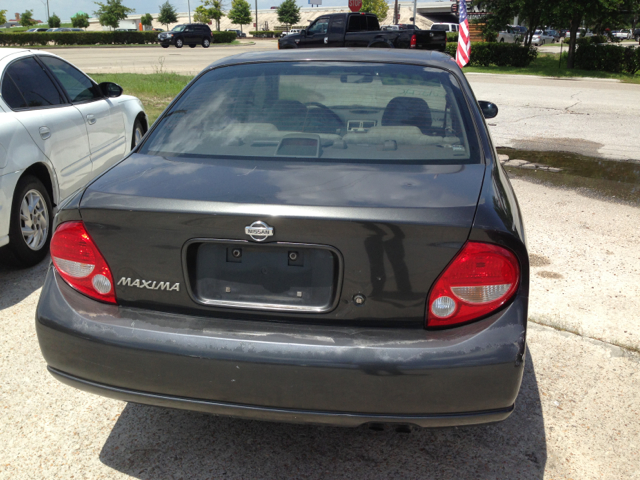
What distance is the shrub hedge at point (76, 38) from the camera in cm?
5250

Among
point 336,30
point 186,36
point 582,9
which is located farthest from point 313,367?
point 186,36

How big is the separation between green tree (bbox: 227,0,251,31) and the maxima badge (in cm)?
9670

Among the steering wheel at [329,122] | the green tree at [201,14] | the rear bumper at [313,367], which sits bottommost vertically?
the rear bumper at [313,367]

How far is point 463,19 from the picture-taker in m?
14.1

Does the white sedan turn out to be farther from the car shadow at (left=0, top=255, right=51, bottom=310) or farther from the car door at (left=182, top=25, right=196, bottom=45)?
the car door at (left=182, top=25, right=196, bottom=45)

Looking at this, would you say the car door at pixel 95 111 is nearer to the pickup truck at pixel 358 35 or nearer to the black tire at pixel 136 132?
the black tire at pixel 136 132

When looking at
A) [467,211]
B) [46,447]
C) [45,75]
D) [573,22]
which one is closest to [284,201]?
[467,211]

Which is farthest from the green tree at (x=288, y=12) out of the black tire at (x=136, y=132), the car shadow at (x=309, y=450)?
the car shadow at (x=309, y=450)

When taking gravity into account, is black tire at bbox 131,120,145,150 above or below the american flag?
below

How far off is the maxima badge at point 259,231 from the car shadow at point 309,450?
3.20 ft

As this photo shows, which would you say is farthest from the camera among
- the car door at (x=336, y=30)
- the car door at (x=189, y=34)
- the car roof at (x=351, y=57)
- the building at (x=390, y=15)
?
the building at (x=390, y=15)

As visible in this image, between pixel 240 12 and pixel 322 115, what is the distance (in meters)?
97.7

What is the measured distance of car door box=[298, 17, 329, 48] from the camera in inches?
928

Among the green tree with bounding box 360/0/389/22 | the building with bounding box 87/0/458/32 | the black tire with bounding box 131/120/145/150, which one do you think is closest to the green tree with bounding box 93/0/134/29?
the building with bounding box 87/0/458/32
